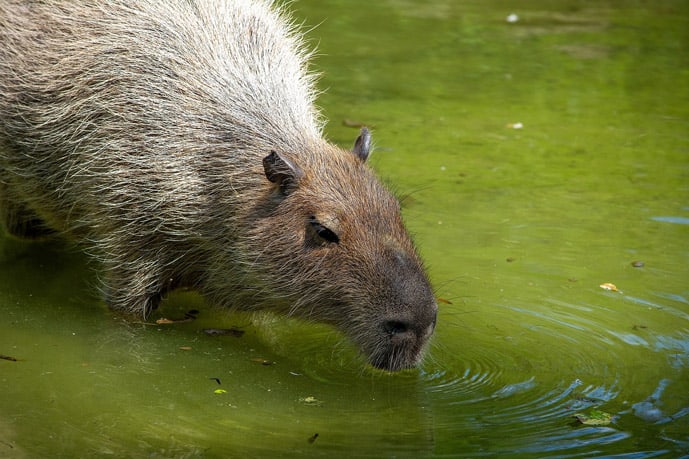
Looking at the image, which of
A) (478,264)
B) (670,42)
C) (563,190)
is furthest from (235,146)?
(670,42)

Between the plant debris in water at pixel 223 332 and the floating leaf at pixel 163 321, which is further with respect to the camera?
the floating leaf at pixel 163 321

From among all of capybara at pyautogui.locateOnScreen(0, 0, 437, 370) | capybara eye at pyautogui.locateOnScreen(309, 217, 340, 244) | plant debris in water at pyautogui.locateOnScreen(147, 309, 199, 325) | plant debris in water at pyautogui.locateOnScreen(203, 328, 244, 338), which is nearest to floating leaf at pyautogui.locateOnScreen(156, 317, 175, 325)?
plant debris in water at pyautogui.locateOnScreen(147, 309, 199, 325)

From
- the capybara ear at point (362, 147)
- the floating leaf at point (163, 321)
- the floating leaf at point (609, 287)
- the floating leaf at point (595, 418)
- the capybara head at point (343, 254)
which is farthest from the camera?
the floating leaf at point (609, 287)

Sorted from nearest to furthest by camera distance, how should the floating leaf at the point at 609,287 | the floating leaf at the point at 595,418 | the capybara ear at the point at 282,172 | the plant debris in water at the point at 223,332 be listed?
the floating leaf at the point at 595,418
the capybara ear at the point at 282,172
the plant debris in water at the point at 223,332
the floating leaf at the point at 609,287

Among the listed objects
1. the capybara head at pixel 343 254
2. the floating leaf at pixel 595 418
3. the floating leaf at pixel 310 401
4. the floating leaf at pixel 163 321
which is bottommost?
the floating leaf at pixel 595 418

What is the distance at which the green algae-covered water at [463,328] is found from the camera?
5352 millimetres

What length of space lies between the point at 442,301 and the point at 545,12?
28.1ft

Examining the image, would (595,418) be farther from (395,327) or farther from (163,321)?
(163,321)

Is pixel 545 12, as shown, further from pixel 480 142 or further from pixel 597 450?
pixel 597 450

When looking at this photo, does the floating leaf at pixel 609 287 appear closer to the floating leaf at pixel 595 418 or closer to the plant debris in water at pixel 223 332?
the floating leaf at pixel 595 418

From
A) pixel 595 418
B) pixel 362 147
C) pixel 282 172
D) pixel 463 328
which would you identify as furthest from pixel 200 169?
pixel 595 418

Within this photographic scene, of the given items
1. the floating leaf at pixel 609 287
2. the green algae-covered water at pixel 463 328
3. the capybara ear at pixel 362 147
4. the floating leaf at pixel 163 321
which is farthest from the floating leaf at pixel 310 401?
the floating leaf at pixel 609 287

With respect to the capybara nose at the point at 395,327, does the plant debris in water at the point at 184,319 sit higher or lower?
lower

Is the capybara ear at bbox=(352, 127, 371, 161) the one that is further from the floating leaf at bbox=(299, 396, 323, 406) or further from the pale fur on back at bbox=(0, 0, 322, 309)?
the floating leaf at bbox=(299, 396, 323, 406)
